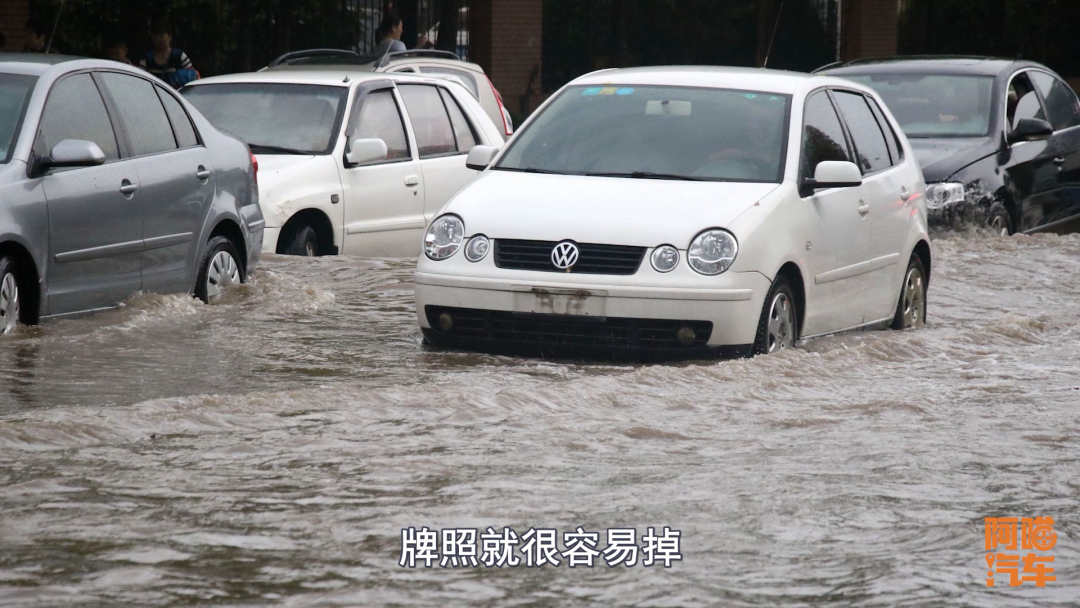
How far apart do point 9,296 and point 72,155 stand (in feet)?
2.31

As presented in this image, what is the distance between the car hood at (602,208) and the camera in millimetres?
7465

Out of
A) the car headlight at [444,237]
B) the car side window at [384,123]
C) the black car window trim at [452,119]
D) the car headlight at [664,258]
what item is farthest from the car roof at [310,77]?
the car headlight at [664,258]

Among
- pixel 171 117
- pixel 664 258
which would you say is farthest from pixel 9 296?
pixel 664 258

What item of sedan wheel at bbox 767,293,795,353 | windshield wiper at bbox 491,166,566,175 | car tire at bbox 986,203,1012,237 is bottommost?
car tire at bbox 986,203,1012,237

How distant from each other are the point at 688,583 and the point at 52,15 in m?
18.2

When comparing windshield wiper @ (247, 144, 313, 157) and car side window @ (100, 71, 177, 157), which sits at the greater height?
car side window @ (100, 71, 177, 157)

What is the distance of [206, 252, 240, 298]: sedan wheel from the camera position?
30.8 ft

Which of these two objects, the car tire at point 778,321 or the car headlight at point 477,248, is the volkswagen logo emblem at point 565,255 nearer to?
the car headlight at point 477,248

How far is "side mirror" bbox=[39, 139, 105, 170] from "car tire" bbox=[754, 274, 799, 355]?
10.3ft

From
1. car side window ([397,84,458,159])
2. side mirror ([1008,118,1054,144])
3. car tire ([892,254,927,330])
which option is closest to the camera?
car tire ([892,254,927,330])

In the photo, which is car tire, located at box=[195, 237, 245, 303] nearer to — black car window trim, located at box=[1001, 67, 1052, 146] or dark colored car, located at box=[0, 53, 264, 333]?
dark colored car, located at box=[0, 53, 264, 333]

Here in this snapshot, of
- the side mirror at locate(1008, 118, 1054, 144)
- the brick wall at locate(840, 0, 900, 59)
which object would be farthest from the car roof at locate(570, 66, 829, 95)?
the brick wall at locate(840, 0, 900, 59)

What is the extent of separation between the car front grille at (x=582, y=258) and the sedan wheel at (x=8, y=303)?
7.15 feet

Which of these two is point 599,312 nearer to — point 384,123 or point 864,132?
point 864,132
